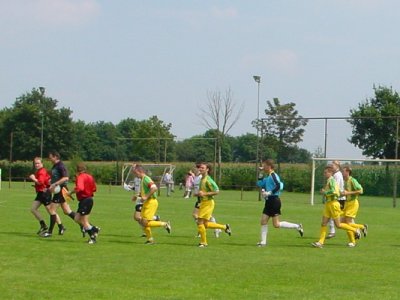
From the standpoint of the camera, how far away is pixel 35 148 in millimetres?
99125

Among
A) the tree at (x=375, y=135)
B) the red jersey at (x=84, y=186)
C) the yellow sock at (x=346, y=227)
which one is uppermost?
the tree at (x=375, y=135)

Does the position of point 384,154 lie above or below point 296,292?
above

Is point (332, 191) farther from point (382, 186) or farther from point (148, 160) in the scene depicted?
point (148, 160)

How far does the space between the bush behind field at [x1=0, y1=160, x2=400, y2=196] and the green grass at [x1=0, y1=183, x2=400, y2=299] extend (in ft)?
76.9

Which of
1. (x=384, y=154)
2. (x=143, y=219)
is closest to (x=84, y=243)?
(x=143, y=219)

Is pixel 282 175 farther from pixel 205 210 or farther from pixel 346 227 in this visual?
pixel 205 210

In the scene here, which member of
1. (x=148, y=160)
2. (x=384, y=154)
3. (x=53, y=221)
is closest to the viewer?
(x=53, y=221)

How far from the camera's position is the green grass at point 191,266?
9.74m

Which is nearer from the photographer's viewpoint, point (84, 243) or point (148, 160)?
point (84, 243)

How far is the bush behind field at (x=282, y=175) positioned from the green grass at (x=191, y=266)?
23.4 metres

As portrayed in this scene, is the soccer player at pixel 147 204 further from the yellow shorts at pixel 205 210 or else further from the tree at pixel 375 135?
the tree at pixel 375 135

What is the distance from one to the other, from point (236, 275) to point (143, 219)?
5.21 m

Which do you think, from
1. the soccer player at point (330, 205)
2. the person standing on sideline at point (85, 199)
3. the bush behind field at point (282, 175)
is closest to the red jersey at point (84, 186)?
the person standing on sideline at point (85, 199)

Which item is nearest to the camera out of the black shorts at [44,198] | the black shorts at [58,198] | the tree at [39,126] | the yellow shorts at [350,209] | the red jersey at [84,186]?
the red jersey at [84,186]
